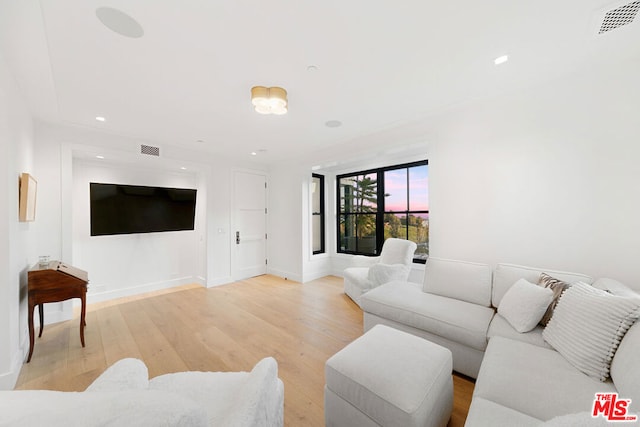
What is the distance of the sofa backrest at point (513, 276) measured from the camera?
2.05 metres

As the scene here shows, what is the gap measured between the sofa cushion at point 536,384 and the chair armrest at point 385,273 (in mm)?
1761

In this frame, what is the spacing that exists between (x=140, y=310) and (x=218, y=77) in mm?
3298

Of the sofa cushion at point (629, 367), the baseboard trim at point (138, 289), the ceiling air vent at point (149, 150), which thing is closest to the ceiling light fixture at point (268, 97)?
the ceiling air vent at point (149, 150)

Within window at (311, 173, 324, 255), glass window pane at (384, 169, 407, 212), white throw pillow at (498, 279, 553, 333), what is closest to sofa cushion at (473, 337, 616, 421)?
white throw pillow at (498, 279, 553, 333)

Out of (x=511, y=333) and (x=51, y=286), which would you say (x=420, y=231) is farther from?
(x=51, y=286)

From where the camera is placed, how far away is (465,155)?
112 inches

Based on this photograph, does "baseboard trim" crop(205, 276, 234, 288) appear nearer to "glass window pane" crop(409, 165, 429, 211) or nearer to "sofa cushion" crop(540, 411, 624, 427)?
"glass window pane" crop(409, 165, 429, 211)

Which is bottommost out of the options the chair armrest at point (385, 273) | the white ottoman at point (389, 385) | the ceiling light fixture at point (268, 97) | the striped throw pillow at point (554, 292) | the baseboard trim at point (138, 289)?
the baseboard trim at point (138, 289)

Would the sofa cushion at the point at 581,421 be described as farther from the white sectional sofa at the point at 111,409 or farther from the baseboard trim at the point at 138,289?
the baseboard trim at the point at 138,289

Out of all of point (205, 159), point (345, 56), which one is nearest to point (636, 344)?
point (345, 56)

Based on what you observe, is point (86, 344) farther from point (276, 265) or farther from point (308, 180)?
point (308, 180)

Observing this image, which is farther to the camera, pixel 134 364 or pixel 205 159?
pixel 205 159

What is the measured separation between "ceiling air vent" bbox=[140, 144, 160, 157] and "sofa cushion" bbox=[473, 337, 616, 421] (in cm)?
470

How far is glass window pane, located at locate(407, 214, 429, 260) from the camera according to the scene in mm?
4223
